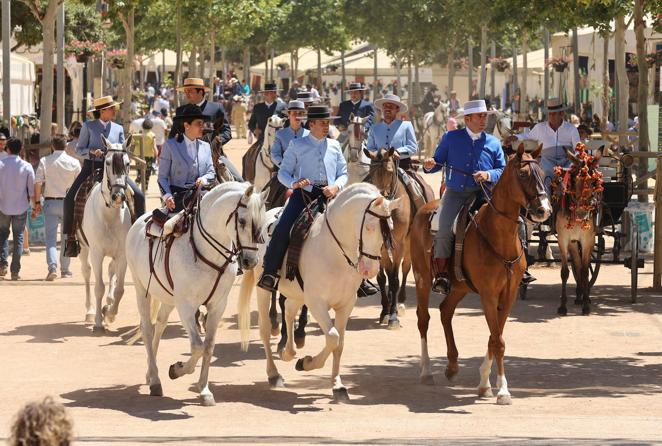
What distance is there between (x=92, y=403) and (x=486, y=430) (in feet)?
11.9

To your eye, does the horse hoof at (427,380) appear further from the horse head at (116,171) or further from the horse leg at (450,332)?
the horse head at (116,171)

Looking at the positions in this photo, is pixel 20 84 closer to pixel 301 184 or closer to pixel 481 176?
pixel 301 184

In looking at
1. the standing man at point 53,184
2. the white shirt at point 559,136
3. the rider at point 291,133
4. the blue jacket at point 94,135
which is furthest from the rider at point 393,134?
the standing man at point 53,184

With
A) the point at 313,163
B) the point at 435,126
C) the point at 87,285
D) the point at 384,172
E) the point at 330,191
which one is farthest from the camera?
the point at 435,126

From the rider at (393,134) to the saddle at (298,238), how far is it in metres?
5.86

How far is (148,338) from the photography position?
1291 centimetres

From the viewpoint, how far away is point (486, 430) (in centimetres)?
1072

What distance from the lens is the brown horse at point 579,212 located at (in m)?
17.9

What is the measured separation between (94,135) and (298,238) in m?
5.57

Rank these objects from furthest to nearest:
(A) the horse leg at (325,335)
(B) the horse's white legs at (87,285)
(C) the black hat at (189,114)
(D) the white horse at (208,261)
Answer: (B) the horse's white legs at (87,285), (C) the black hat at (189,114), (A) the horse leg at (325,335), (D) the white horse at (208,261)

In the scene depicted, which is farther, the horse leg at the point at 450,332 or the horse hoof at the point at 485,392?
the horse leg at the point at 450,332

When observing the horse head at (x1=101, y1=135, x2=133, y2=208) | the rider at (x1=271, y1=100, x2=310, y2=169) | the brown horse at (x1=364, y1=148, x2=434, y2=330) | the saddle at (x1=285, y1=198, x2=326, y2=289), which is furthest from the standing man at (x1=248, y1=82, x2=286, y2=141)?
the saddle at (x1=285, y1=198, x2=326, y2=289)

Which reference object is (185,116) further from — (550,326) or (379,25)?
(379,25)

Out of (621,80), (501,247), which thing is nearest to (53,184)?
(501,247)
